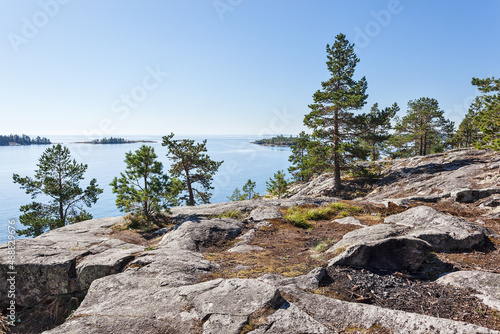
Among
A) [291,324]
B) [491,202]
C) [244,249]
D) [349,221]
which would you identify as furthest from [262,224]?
[491,202]

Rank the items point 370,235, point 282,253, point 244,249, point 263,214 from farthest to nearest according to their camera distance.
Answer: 1. point 263,214
2. point 244,249
3. point 282,253
4. point 370,235

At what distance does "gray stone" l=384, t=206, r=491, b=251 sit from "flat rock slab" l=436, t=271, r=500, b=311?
2.02 metres

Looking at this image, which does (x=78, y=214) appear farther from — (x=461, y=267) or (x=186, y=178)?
(x=461, y=267)

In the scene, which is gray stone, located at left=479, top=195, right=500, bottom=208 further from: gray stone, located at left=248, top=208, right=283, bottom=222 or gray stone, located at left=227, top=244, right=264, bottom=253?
gray stone, located at left=227, top=244, right=264, bottom=253

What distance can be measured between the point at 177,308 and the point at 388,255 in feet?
17.3

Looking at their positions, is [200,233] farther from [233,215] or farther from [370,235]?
[370,235]

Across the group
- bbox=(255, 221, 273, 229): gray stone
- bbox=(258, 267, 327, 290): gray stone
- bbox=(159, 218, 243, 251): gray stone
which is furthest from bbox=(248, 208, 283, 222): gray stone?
bbox=(258, 267, 327, 290): gray stone

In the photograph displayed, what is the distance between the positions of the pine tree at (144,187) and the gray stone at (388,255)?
1137cm

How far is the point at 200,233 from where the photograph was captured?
10312 millimetres

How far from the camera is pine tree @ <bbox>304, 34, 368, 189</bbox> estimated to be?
23.1 meters

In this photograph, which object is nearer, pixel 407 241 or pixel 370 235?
pixel 407 241

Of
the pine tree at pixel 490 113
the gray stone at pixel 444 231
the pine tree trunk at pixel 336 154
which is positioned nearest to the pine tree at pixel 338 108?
the pine tree trunk at pixel 336 154

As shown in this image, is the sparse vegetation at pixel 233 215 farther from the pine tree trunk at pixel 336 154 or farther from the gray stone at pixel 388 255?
the pine tree trunk at pixel 336 154

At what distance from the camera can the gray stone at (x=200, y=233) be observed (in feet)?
31.1
